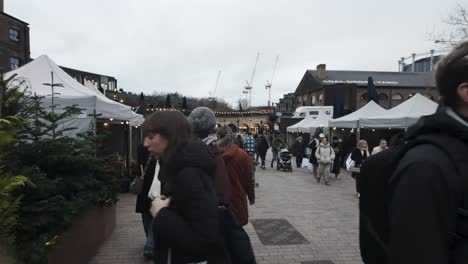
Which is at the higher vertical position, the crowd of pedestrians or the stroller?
the crowd of pedestrians

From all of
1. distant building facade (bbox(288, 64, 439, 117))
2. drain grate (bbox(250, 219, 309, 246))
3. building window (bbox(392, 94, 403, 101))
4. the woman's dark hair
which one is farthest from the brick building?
building window (bbox(392, 94, 403, 101))

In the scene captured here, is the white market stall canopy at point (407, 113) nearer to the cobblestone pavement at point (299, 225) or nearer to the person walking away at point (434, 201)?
the cobblestone pavement at point (299, 225)

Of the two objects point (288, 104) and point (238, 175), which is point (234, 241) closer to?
point (238, 175)

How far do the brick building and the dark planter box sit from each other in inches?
1486

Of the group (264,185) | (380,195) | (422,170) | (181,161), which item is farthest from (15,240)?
(264,185)

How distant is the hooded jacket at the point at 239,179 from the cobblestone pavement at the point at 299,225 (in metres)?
1.42

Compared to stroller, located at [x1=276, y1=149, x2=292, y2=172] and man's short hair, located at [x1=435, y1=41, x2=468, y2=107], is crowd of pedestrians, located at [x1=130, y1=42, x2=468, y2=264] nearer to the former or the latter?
man's short hair, located at [x1=435, y1=41, x2=468, y2=107]

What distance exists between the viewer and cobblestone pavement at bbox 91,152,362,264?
5.17 metres

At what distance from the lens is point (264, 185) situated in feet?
39.5

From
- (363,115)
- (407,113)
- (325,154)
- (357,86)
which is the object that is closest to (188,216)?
(325,154)

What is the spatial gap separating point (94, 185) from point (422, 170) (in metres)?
4.77

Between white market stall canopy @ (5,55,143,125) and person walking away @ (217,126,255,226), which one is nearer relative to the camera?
person walking away @ (217,126,255,226)

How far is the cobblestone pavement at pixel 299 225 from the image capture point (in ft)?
17.0

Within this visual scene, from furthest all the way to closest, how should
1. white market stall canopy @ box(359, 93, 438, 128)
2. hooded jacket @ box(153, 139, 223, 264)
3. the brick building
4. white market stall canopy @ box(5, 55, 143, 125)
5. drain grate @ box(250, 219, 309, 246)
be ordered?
1. the brick building
2. white market stall canopy @ box(359, 93, 438, 128)
3. white market stall canopy @ box(5, 55, 143, 125)
4. drain grate @ box(250, 219, 309, 246)
5. hooded jacket @ box(153, 139, 223, 264)
